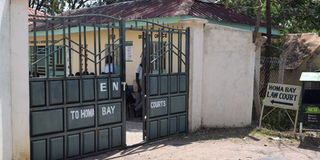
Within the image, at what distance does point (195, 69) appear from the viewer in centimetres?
779

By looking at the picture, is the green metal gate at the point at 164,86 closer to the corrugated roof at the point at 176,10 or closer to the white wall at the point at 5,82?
the white wall at the point at 5,82

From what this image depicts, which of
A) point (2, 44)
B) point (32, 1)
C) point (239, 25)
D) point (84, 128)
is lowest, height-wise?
point (84, 128)

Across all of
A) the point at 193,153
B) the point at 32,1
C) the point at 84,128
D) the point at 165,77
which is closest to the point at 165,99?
the point at 165,77

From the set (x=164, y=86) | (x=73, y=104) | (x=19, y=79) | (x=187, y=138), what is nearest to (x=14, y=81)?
(x=19, y=79)

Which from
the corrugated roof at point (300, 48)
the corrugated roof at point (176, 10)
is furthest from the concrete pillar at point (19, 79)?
the corrugated roof at point (300, 48)

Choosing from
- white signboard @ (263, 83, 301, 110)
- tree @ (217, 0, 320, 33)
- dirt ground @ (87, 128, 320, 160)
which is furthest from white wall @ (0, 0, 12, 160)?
tree @ (217, 0, 320, 33)

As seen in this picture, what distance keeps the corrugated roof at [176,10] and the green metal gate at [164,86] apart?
8.42 feet

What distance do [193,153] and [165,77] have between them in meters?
1.64

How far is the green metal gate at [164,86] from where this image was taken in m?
6.82

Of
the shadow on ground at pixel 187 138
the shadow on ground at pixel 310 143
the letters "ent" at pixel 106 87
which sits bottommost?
the shadow on ground at pixel 310 143

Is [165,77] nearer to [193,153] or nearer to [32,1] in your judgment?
[193,153]

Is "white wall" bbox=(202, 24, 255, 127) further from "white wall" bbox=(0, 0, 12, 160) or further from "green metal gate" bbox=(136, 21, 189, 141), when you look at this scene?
"white wall" bbox=(0, 0, 12, 160)

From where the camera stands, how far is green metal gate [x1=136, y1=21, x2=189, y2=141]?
6820 mm

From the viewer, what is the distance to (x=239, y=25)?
11484mm
